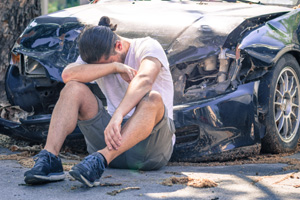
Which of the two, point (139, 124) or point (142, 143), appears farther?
point (142, 143)

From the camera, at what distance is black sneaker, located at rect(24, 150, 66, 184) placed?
3260 millimetres

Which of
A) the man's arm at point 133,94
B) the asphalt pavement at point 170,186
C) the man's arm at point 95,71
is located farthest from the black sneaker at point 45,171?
the man's arm at point 95,71

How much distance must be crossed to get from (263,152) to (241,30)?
1047 mm

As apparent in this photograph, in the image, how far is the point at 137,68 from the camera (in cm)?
379

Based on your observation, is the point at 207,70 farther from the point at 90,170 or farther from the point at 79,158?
the point at 90,170

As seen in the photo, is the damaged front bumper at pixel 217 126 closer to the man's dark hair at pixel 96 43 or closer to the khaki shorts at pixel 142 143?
the khaki shorts at pixel 142 143

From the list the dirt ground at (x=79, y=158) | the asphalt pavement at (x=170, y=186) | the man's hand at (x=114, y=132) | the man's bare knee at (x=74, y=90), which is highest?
the man's bare knee at (x=74, y=90)

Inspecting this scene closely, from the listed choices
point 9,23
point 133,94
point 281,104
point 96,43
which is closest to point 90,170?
point 133,94

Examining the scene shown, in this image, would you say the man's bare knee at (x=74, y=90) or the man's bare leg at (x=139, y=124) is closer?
the man's bare leg at (x=139, y=124)

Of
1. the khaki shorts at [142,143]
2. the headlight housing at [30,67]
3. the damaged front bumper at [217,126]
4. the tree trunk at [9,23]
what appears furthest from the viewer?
the tree trunk at [9,23]

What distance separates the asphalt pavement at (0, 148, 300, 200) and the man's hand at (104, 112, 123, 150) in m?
0.26

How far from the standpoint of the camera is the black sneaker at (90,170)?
10.3 feet

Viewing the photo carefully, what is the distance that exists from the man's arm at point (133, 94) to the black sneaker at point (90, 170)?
12cm

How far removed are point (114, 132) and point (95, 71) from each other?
21.7 inches
